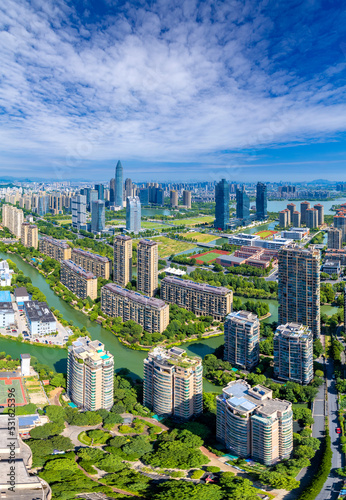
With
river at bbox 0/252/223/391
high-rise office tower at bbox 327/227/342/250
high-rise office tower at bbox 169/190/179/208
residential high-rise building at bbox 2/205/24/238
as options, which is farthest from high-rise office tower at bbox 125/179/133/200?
river at bbox 0/252/223/391

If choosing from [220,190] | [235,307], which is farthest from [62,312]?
[220,190]

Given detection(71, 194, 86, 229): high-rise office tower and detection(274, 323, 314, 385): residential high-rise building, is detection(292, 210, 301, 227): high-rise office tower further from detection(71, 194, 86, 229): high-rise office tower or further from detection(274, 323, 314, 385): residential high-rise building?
detection(274, 323, 314, 385): residential high-rise building

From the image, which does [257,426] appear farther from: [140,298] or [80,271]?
[80,271]

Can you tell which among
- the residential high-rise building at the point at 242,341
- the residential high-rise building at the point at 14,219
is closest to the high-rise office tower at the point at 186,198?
the residential high-rise building at the point at 14,219

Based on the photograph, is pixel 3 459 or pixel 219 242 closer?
pixel 3 459

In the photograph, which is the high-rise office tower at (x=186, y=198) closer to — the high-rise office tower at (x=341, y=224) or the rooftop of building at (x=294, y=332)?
the high-rise office tower at (x=341, y=224)

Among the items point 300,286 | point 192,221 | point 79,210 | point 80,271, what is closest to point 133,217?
point 79,210

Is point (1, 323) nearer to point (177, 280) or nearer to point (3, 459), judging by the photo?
point (177, 280)
